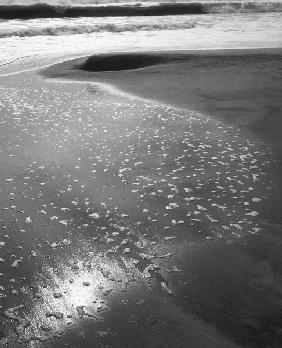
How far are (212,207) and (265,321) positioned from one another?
0.76 metres

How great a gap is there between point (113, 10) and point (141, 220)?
1903 centimetres

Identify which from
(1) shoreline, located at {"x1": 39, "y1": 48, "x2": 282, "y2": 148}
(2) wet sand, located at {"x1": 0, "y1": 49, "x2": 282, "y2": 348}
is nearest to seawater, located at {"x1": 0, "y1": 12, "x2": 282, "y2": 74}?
(1) shoreline, located at {"x1": 39, "y1": 48, "x2": 282, "y2": 148}

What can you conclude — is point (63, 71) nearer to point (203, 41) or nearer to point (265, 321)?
point (203, 41)

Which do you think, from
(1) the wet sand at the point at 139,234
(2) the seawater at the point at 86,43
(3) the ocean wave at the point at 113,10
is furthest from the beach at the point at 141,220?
(3) the ocean wave at the point at 113,10

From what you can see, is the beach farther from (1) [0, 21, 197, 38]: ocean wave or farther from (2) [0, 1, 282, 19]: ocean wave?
(2) [0, 1, 282, 19]: ocean wave

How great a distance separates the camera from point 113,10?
18859 millimetres

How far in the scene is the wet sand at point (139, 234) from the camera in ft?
3.99

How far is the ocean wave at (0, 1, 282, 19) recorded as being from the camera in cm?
1802

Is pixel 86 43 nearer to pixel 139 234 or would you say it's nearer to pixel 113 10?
pixel 139 234

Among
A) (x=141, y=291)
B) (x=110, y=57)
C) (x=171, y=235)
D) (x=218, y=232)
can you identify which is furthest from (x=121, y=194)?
(x=110, y=57)

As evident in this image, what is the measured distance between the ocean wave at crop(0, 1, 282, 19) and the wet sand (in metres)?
16.8

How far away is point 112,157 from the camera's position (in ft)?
8.18

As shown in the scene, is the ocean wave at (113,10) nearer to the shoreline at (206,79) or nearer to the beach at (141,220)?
the shoreline at (206,79)

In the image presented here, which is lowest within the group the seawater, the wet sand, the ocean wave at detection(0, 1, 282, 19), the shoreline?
the wet sand
